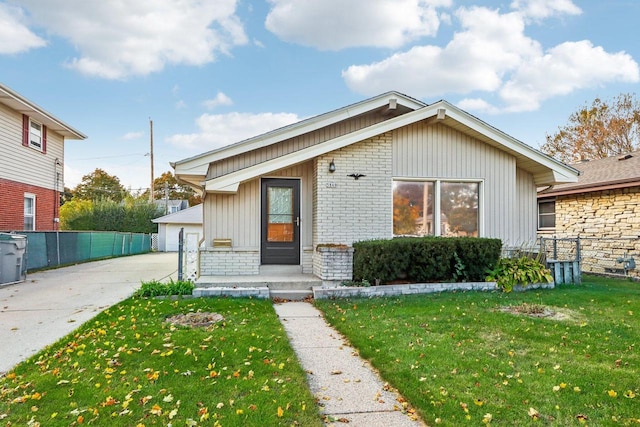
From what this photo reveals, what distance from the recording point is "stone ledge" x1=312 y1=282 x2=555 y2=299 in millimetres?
7402

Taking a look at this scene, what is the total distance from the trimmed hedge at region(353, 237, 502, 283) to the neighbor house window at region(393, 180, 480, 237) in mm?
1187

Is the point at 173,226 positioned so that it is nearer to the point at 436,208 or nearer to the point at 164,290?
the point at 164,290

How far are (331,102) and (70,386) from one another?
50.7ft

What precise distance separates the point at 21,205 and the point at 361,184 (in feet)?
40.4

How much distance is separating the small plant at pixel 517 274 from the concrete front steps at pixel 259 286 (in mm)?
3692

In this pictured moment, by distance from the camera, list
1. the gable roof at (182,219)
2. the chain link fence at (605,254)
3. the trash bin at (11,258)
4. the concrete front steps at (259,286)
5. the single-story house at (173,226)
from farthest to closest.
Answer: the single-story house at (173,226), the gable roof at (182,219), the chain link fence at (605,254), the trash bin at (11,258), the concrete front steps at (259,286)

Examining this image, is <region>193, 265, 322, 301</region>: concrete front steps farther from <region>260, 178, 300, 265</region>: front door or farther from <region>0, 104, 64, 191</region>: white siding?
<region>0, 104, 64, 191</region>: white siding

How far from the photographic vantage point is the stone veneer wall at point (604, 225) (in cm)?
1102

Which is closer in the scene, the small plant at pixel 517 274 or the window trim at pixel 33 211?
the small plant at pixel 517 274

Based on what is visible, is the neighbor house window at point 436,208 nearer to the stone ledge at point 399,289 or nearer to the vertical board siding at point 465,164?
the vertical board siding at point 465,164

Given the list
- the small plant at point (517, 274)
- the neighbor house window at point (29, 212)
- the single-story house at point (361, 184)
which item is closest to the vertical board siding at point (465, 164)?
the single-story house at point (361, 184)

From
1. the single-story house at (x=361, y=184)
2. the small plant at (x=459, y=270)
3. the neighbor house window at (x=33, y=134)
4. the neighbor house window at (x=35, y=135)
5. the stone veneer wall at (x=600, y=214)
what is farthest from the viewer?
the neighbor house window at (x=35, y=135)

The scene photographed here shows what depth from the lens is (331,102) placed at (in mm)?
17250

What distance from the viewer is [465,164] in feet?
31.0
